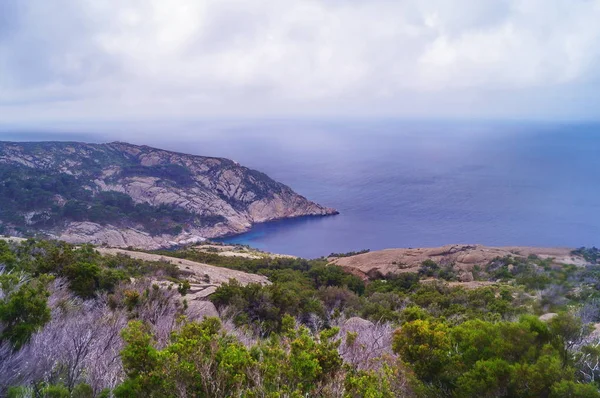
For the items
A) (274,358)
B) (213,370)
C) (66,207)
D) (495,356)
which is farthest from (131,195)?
(495,356)

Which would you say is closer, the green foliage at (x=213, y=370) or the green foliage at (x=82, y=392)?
the green foliage at (x=213, y=370)

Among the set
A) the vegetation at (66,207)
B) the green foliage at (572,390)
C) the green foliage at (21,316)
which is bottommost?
the vegetation at (66,207)

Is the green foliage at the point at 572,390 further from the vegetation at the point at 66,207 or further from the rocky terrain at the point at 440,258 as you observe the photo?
the vegetation at the point at 66,207

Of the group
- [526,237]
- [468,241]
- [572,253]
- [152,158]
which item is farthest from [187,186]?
[572,253]

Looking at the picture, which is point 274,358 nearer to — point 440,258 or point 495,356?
point 495,356

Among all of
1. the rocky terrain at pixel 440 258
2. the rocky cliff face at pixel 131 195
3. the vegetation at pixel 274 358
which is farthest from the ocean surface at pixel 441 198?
the vegetation at pixel 274 358

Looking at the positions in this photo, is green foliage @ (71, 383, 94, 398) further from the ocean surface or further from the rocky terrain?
the ocean surface

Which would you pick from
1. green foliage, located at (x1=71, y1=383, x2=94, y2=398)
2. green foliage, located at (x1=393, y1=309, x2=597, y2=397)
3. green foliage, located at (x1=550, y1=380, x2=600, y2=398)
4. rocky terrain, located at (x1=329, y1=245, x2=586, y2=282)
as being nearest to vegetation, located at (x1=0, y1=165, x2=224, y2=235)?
rocky terrain, located at (x1=329, y1=245, x2=586, y2=282)
